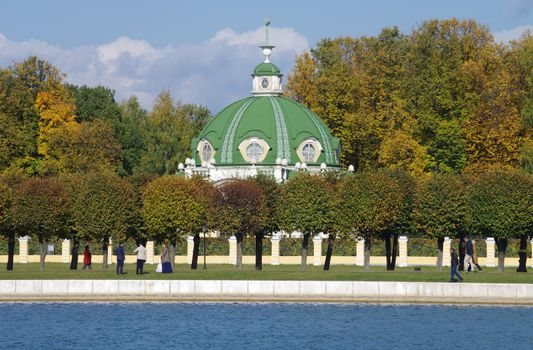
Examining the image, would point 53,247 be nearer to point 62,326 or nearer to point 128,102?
point 62,326

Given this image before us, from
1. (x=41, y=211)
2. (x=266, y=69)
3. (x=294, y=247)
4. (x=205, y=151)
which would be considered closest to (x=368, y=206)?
(x=294, y=247)

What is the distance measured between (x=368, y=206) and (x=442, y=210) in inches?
182

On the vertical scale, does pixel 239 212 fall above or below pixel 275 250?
above

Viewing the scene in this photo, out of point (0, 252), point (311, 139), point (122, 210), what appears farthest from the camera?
point (311, 139)

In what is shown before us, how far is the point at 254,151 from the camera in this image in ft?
446

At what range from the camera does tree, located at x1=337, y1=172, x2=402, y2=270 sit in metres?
94.5

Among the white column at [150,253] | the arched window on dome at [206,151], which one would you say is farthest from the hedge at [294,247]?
the arched window on dome at [206,151]

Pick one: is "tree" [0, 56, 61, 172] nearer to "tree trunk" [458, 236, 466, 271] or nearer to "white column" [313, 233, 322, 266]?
"white column" [313, 233, 322, 266]

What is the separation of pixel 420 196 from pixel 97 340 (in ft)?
116

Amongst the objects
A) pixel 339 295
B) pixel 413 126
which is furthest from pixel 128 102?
pixel 339 295

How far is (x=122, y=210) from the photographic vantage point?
9338 centimetres

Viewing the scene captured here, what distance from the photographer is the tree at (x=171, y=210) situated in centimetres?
9425

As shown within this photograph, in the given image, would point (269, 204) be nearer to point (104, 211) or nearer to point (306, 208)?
point (306, 208)

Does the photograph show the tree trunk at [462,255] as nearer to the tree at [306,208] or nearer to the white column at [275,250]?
the tree at [306,208]
